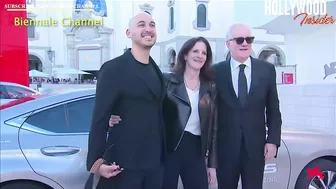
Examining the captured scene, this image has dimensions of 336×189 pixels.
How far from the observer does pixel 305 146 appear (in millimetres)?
3430

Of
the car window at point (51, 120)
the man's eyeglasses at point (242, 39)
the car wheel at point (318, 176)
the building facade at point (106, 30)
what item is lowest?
the car wheel at point (318, 176)

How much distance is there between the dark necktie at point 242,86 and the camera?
2574mm

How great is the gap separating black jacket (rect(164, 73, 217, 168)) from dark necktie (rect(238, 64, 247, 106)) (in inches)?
7.6

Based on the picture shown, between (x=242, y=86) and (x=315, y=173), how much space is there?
1564 mm

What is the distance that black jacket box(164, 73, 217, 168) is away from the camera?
2.40 m

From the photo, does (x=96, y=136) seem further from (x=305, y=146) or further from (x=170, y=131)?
(x=305, y=146)

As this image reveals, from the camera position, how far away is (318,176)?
3.52 meters

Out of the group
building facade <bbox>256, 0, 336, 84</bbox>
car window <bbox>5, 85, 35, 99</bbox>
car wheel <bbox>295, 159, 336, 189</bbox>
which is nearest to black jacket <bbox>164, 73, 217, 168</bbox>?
car wheel <bbox>295, 159, 336, 189</bbox>

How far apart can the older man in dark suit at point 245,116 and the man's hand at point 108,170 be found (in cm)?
95

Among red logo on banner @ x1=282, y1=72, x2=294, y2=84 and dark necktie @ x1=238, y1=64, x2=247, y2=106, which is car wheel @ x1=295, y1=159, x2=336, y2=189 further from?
red logo on banner @ x1=282, y1=72, x2=294, y2=84

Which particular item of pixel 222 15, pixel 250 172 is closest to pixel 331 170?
pixel 250 172

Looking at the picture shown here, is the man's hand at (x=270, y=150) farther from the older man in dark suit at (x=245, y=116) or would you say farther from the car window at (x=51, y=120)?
the car window at (x=51, y=120)

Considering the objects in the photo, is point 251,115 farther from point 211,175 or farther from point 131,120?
point 131,120

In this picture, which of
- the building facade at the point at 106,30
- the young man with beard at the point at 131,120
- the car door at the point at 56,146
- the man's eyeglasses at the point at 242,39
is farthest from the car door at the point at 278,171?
the building facade at the point at 106,30
